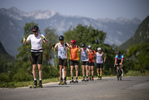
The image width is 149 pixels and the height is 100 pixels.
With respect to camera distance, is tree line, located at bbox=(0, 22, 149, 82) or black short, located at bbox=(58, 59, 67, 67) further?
tree line, located at bbox=(0, 22, 149, 82)

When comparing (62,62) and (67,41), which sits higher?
(67,41)

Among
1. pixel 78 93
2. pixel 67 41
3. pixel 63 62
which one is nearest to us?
pixel 78 93

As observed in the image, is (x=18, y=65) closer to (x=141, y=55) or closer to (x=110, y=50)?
(x=110, y=50)

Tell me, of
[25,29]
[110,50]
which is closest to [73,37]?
[110,50]

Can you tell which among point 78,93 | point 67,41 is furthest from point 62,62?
point 67,41

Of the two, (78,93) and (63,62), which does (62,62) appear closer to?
(63,62)

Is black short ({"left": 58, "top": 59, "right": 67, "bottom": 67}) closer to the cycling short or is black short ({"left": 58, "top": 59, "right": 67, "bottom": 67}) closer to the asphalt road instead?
the cycling short

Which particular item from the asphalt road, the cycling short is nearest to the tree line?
the cycling short

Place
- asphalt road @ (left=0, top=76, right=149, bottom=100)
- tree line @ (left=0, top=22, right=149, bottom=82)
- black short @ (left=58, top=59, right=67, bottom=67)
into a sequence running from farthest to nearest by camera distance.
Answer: tree line @ (left=0, top=22, right=149, bottom=82), black short @ (left=58, top=59, right=67, bottom=67), asphalt road @ (left=0, top=76, right=149, bottom=100)

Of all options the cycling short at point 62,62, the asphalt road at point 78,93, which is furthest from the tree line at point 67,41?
the asphalt road at point 78,93

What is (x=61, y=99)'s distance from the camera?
16.2 feet

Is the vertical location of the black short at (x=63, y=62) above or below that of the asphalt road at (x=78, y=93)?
above

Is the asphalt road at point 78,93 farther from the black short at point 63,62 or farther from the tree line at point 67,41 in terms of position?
the tree line at point 67,41

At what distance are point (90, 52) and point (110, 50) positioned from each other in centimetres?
3713
